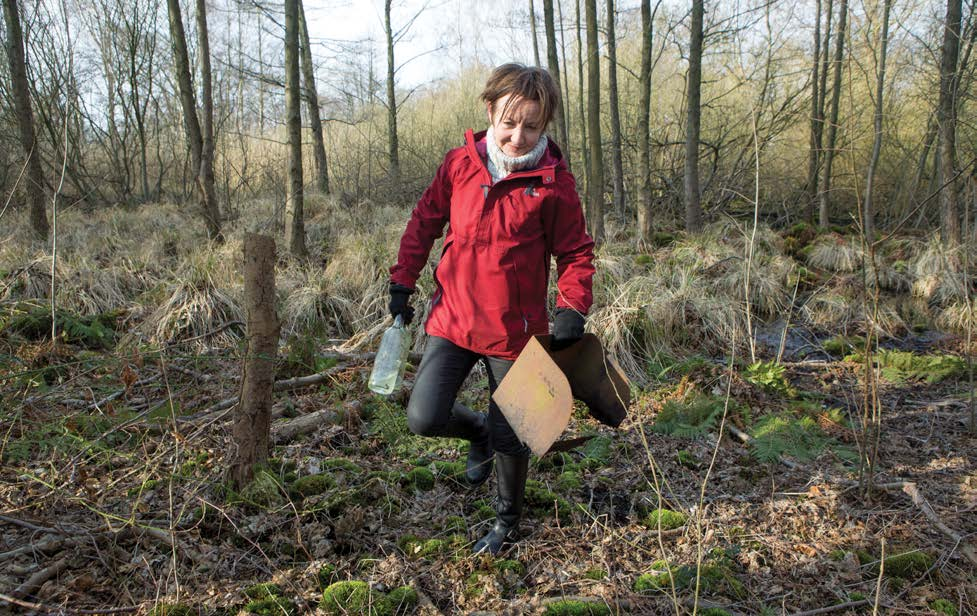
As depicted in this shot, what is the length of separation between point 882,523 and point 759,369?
5.92ft

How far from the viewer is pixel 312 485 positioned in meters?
2.51

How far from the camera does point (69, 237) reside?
7.69 meters

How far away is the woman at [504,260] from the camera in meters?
2.15

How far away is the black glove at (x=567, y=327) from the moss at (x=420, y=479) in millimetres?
1084

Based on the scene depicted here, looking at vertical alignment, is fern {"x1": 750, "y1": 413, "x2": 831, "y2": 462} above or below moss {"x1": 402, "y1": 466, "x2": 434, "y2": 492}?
below

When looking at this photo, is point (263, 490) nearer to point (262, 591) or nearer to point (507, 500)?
point (262, 591)

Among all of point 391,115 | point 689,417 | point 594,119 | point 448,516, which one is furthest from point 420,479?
point 391,115

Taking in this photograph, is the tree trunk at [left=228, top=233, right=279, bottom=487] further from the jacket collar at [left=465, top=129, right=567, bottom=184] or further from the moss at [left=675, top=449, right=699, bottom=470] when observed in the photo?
the moss at [left=675, top=449, right=699, bottom=470]

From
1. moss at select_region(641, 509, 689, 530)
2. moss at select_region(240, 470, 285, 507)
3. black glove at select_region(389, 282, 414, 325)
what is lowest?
moss at select_region(641, 509, 689, 530)

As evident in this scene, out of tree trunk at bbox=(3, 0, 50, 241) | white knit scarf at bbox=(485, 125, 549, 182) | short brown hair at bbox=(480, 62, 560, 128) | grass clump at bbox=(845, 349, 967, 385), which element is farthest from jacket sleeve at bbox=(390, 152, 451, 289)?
tree trunk at bbox=(3, 0, 50, 241)

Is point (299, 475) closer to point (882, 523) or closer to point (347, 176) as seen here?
point (882, 523)

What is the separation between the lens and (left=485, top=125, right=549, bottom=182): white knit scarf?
2.16m

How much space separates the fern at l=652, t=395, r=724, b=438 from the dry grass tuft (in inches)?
220

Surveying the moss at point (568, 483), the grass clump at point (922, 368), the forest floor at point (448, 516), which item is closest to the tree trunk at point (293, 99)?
the forest floor at point (448, 516)
